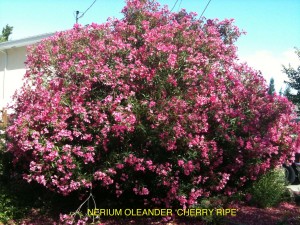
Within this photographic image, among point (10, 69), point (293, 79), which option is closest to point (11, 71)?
point (10, 69)

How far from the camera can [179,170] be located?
5391mm

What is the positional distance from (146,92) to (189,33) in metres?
1.55

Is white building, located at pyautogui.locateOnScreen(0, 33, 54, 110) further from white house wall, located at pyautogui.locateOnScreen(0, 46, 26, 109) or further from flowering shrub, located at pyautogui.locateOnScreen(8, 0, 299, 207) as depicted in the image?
flowering shrub, located at pyautogui.locateOnScreen(8, 0, 299, 207)

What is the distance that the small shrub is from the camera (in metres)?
6.55

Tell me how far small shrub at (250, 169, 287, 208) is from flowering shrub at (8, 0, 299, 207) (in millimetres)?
727

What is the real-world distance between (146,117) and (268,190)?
10.0 feet

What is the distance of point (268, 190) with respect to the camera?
6578 millimetres

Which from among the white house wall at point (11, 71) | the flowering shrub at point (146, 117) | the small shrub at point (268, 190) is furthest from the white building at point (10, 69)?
the small shrub at point (268, 190)

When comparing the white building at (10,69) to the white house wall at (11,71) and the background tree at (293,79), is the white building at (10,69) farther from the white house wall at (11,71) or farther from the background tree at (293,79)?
the background tree at (293,79)

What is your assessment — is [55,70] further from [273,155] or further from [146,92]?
[273,155]

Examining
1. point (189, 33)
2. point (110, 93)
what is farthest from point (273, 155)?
point (110, 93)

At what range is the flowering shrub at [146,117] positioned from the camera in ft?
16.1

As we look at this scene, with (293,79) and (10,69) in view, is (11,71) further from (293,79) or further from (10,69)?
(293,79)

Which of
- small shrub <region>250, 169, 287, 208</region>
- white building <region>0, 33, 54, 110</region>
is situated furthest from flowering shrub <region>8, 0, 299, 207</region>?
white building <region>0, 33, 54, 110</region>
